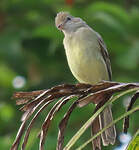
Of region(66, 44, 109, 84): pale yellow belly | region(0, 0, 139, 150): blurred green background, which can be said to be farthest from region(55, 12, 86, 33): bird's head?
region(0, 0, 139, 150): blurred green background

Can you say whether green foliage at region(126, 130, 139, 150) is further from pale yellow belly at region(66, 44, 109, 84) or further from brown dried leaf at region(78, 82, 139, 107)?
pale yellow belly at region(66, 44, 109, 84)

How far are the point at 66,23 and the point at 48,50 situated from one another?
139cm

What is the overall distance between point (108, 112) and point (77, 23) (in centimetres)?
97

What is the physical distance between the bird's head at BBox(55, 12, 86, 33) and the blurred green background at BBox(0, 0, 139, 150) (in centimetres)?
43

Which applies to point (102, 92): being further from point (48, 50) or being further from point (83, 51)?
point (48, 50)

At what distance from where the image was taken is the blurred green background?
410 cm

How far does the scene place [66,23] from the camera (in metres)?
3.55

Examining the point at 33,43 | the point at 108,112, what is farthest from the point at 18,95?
the point at 33,43

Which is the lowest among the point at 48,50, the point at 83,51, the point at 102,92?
the point at 48,50

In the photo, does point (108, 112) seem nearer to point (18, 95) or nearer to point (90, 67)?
point (90, 67)

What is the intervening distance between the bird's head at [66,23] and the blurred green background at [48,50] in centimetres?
43

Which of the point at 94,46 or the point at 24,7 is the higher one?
the point at 24,7

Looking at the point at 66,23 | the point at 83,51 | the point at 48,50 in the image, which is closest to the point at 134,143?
the point at 83,51

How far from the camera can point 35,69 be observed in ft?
17.2
